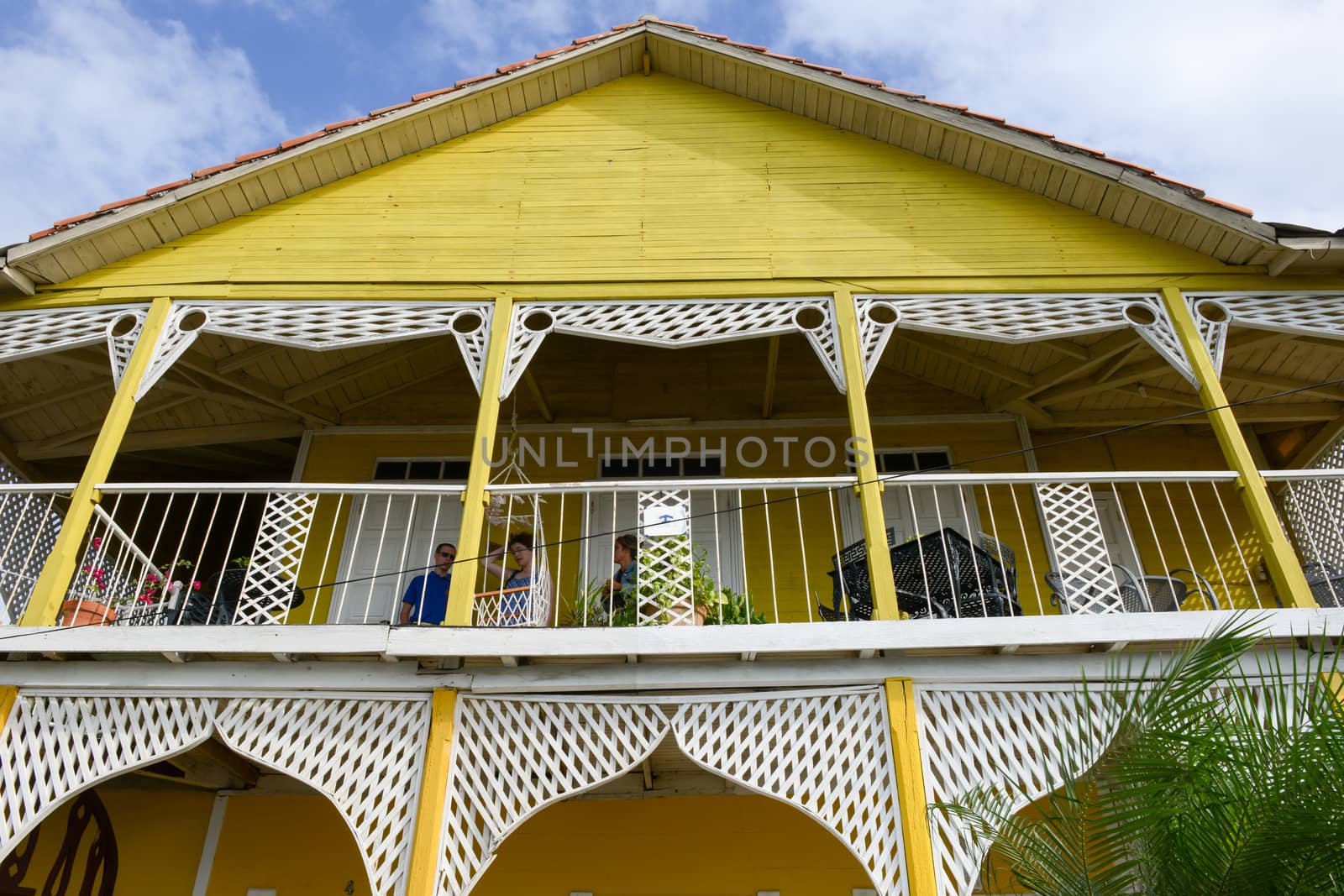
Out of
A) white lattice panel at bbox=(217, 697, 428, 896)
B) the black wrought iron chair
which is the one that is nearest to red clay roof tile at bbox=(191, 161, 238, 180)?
white lattice panel at bbox=(217, 697, 428, 896)

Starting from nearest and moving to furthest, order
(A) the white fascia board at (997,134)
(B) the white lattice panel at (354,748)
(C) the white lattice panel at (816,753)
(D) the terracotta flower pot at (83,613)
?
(C) the white lattice panel at (816,753), (B) the white lattice panel at (354,748), (D) the terracotta flower pot at (83,613), (A) the white fascia board at (997,134)

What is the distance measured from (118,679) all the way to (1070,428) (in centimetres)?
916

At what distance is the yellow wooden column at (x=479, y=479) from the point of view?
6145 millimetres

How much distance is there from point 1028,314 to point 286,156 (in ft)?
22.1

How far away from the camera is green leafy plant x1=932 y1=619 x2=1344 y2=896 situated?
3523 millimetres

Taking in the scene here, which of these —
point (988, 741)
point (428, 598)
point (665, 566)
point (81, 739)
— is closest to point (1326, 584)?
point (988, 741)

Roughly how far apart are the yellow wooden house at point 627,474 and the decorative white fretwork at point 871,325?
5 cm

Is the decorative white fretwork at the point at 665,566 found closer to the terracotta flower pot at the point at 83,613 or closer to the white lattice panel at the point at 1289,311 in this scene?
the terracotta flower pot at the point at 83,613

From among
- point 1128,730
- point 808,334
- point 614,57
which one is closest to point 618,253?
point 808,334

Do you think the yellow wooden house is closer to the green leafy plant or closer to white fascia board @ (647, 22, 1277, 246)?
white fascia board @ (647, 22, 1277, 246)

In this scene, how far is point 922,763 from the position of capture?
557 cm

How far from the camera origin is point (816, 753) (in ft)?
19.6

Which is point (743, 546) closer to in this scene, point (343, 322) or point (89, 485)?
point (343, 322)

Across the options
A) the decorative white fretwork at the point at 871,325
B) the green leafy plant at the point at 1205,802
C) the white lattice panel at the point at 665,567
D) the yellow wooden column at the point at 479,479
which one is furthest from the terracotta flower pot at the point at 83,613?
the green leafy plant at the point at 1205,802
